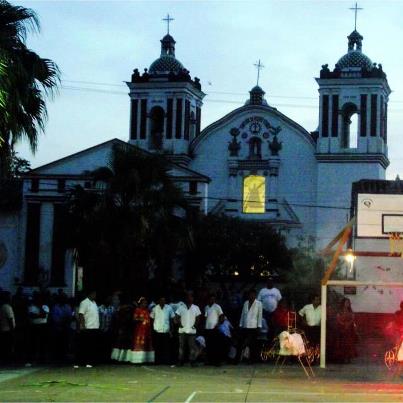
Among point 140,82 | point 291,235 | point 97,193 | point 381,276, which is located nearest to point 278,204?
point 291,235

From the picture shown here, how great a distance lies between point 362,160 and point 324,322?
4547 cm

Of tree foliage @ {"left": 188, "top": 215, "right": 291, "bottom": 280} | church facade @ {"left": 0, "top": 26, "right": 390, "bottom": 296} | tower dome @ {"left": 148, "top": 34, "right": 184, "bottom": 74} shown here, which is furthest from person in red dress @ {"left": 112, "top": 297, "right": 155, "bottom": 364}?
tower dome @ {"left": 148, "top": 34, "right": 184, "bottom": 74}

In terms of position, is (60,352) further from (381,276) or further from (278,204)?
(278,204)

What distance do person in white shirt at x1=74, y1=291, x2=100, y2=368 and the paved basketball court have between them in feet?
2.57

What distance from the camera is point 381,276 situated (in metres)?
39.1

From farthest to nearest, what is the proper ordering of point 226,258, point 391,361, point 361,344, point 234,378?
point 226,258, point 361,344, point 391,361, point 234,378

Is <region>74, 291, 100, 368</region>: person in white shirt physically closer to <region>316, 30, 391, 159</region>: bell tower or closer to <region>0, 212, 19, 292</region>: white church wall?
<region>0, 212, 19, 292</region>: white church wall

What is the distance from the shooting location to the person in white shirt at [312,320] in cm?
2555

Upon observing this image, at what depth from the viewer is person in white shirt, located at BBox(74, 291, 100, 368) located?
24.1 meters

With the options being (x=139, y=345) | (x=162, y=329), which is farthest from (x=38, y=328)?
(x=162, y=329)

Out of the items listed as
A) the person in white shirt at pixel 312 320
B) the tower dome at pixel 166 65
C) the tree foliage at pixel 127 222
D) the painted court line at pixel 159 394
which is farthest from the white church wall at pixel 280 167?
the painted court line at pixel 159 394

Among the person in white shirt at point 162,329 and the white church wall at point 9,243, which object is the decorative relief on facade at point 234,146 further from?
the person in white shirt at point 162,329

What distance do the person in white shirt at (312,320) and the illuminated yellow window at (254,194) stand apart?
144ft

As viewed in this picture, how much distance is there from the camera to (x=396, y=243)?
80.4 feet
